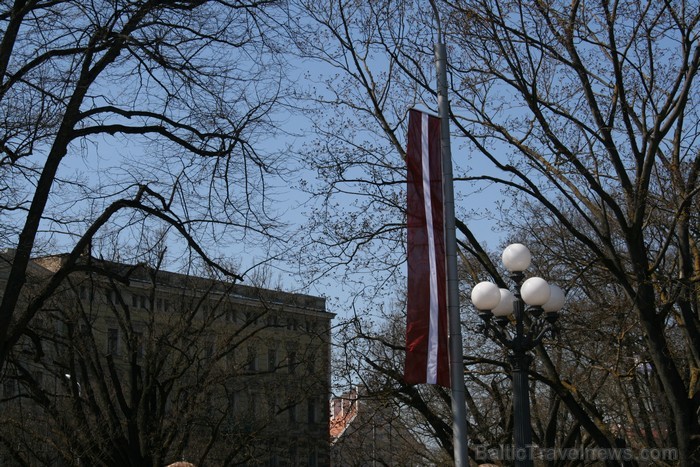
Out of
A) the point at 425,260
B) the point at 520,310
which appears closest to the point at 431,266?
the point at 425,260

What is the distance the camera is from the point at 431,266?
9.65 meters

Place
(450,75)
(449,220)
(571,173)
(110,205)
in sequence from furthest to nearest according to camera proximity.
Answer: (450,75) → (571,173) → (110,205) → (449,220)

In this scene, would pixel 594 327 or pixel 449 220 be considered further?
pixel 594 327

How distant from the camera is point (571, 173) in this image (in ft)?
49.1

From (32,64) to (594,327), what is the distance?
10837 millimetres

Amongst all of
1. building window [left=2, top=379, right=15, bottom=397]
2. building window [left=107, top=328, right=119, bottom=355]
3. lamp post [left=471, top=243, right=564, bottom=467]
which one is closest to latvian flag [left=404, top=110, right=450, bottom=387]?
lamp post [left=471, top=243, right=564, bottom=467]

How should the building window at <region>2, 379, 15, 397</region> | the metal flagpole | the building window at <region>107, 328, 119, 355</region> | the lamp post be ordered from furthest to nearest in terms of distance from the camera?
the building window at <region>107, 328, 119, 355</region> < the building window at <region>2, 379, 15, 397</region> < the lamp post < the metal flagpole

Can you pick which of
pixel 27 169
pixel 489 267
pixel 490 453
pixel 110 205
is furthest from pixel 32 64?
pixel 490 453

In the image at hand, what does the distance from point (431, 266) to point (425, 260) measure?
0.10 meters

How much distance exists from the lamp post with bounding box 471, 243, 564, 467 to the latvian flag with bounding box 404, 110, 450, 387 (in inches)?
68.5

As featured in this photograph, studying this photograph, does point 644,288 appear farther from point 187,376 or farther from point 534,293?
point 187,376

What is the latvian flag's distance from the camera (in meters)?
9.21

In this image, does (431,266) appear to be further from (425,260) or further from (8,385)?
(8,385)

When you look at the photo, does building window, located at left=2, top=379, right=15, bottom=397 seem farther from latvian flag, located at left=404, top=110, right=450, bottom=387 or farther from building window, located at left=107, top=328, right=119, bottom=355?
latvian flag, located at left=404, top=110, right=450, bottom=387
